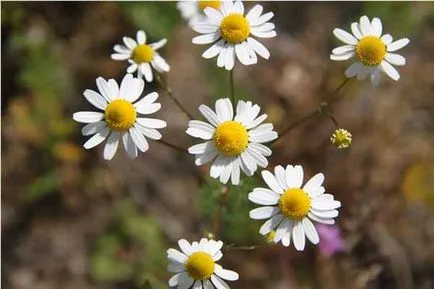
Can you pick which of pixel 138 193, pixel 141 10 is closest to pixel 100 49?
pixel 141 10

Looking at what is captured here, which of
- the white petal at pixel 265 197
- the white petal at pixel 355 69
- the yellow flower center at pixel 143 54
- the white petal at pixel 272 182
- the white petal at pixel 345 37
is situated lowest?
the white petal at pixel 265 197

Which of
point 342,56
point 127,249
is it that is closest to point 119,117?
point 342,56

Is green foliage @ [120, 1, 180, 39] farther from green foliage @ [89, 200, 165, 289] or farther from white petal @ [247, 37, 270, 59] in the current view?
white petal @ [247, 37, 270, 59]

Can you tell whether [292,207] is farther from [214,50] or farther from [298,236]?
[214,50]

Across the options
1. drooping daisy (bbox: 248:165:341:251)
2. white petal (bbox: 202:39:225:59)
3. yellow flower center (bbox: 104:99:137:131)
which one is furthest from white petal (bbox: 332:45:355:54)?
yellow flower center (bbox: 104:99:137:131)

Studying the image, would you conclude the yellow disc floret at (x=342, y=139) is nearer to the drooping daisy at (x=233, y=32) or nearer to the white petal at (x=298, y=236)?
the white petal at (x=298, y=236)

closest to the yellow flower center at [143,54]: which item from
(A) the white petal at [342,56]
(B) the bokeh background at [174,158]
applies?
(A) the white petal at [342,56]
